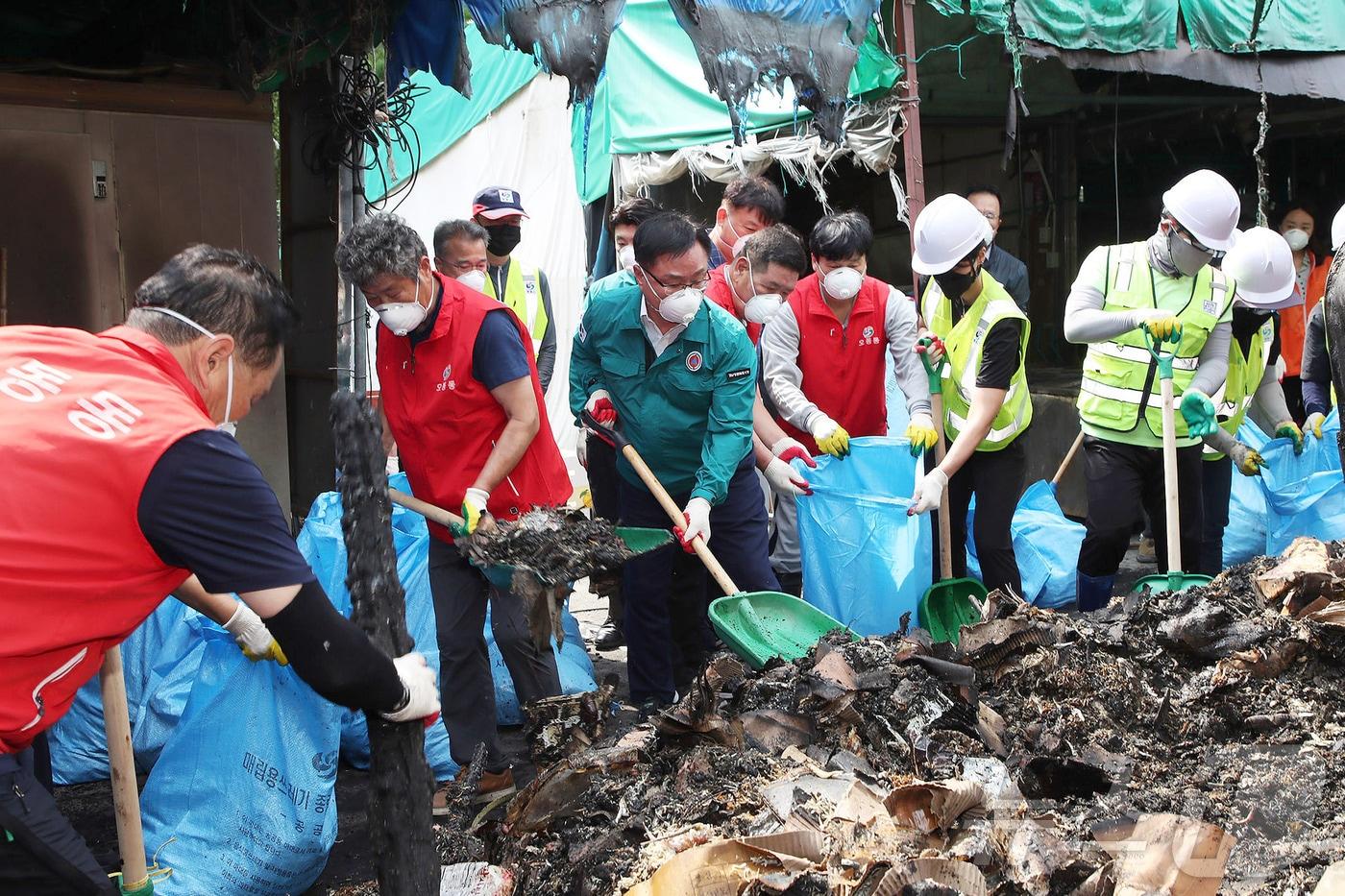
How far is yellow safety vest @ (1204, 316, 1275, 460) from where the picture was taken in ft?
19.0

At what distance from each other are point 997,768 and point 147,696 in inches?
116

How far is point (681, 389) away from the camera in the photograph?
14.0 feet

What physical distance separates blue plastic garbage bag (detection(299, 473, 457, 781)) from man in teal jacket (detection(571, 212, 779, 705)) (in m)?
0.73

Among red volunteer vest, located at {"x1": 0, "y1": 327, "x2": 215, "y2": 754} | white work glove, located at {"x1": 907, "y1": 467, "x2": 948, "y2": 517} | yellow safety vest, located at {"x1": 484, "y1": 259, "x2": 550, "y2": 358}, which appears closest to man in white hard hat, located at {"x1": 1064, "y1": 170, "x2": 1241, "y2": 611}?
white work glove, located at {"x1": 907, "y1": 467, "x2": 948, "y2": 517}

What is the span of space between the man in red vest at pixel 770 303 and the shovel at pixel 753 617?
599 millimetres

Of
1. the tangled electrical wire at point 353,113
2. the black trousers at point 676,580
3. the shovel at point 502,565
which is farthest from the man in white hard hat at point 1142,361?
the tangled electrical wire at point 353,113

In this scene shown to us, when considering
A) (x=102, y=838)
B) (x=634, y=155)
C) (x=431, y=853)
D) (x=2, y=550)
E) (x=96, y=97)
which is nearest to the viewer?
(x=2, y=550)

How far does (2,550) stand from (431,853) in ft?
3.51

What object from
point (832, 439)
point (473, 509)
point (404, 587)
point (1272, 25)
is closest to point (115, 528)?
point (473, 509)

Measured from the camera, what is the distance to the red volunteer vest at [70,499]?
1.79m

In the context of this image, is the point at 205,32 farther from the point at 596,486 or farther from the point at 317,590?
the point at 317,590

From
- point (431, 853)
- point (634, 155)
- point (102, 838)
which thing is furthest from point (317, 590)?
point (634, 155)

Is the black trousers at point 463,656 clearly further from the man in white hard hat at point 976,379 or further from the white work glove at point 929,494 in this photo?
the man in white hard hat at point 976,379

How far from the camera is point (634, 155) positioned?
8.36 meters
